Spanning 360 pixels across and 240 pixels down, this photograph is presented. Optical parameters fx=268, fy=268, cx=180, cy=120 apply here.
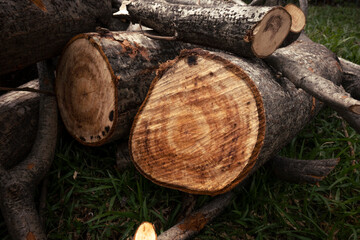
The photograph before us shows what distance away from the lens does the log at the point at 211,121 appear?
126cm

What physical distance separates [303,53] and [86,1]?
5.31 ft

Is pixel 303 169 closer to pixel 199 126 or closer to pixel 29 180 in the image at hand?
pixel 199 126

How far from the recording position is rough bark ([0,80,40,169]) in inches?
67.6

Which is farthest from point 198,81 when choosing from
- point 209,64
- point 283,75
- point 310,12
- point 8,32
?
point 310,12

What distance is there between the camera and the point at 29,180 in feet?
5.31

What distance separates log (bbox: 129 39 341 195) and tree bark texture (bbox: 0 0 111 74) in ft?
2.50

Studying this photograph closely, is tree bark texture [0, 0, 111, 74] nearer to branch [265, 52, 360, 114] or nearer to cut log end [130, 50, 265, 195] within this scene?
cut log end [130, 50, 265, 195]

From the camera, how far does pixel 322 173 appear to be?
5.28ft

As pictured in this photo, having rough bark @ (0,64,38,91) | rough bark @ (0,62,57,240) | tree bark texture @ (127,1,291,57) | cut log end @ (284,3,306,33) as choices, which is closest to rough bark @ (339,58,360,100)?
cut log end @ (284,3,306,33)

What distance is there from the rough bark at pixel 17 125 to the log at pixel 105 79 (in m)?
0.22

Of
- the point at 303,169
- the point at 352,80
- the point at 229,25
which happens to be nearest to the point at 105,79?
the point at 229,25

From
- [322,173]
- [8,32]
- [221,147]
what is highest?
[8,32]

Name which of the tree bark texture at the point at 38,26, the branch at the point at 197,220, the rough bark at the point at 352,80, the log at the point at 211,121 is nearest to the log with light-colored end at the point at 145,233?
the branch at the point at 197,220

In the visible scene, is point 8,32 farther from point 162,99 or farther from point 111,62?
point 162,99
